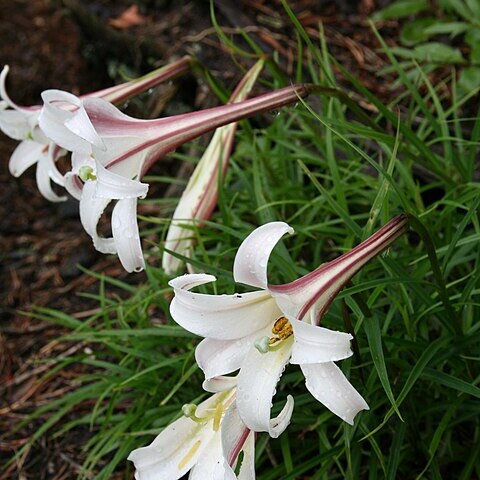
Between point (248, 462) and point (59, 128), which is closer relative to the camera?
point (248, 462)

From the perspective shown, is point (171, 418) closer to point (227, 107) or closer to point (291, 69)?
point (227, 107)

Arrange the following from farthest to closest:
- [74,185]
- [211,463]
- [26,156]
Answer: [26,156], [74,185], [211,463]

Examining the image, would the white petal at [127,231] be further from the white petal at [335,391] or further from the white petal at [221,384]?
the white petal at [335,391]

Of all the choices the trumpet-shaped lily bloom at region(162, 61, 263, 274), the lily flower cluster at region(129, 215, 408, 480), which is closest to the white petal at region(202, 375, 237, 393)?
the lily flower cluster at region(129, 215, 408, 480)

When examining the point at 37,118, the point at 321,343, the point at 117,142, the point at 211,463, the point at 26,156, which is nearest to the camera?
the point at 321,343

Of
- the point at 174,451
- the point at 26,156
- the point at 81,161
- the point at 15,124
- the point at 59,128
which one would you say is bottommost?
the point at 174,451

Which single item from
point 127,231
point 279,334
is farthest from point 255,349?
point 127,231

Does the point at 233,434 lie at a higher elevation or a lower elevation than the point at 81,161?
lower

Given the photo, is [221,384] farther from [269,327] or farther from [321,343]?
[321,343]

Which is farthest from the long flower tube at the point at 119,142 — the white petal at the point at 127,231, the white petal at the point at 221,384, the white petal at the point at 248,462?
the white petal at the point at 248,462
